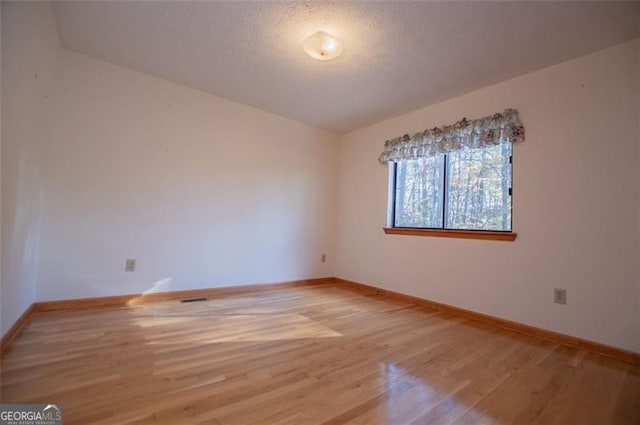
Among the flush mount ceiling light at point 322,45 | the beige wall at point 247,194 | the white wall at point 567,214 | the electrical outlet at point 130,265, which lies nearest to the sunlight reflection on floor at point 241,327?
the electrical outlet at point 130,265

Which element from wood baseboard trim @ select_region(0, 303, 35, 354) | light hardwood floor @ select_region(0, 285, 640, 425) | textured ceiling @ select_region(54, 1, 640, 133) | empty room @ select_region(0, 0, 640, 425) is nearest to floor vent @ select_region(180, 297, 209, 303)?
empty room @ select_region(0, 0, 640, 425)

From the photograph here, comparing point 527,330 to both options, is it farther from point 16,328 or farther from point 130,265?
point 16,328

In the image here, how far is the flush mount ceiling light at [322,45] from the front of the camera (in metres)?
2.04

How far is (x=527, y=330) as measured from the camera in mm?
2328

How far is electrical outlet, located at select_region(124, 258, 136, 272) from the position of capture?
2.70m

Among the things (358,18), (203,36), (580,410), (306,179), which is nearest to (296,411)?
(580,410)

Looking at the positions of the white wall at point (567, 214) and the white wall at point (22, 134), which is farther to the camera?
the white wall at point (567, 214)

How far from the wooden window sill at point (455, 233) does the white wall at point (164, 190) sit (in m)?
1.23

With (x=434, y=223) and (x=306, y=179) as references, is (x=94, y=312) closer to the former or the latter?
(x=306, y=179)

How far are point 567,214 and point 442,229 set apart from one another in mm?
1060

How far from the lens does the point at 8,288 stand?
5.43 feet

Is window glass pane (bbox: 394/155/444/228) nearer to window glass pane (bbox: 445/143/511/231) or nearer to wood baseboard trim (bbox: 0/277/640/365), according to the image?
window glass pane (bbox: 445/143/511/231)

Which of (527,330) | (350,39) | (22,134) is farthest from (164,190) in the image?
(527,330)

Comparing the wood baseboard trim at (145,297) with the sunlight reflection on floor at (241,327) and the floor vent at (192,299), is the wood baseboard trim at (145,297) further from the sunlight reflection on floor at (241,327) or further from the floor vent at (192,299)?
the sunlight reflection on floor at (241,327)
